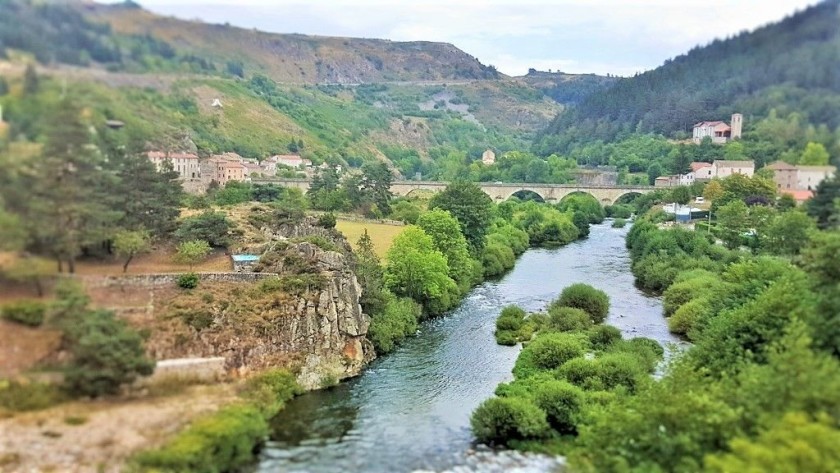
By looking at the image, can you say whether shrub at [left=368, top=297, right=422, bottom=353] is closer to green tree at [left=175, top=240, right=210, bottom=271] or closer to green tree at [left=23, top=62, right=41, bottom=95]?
green tree at [left=175, top=240, right=210, bottom=271]

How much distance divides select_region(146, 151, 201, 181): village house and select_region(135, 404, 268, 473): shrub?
37.3ft

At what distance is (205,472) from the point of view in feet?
58.0

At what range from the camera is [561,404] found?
22.7 meters

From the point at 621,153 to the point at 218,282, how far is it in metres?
87.7

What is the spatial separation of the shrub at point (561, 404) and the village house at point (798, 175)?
1318 centimetres

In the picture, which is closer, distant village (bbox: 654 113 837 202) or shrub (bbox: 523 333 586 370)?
shrub (bbox: 523 333 586 370)

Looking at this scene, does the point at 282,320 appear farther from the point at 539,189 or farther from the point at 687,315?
the point at 539,189

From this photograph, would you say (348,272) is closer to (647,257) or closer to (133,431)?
(133,431)

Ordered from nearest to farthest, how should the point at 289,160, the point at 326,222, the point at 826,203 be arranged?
the point at 826,203
the point at 326,222
the point at 289,160

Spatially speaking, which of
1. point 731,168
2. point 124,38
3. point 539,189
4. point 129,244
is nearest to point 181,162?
point 129,244

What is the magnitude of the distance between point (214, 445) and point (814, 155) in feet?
84.7

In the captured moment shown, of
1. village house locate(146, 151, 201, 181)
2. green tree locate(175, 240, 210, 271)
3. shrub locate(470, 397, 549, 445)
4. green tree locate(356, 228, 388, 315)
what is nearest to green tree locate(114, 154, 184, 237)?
village house locate(146, 151, 201, 181)

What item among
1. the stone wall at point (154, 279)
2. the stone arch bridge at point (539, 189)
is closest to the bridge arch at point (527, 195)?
the stone arch bridge at point (539, 189)

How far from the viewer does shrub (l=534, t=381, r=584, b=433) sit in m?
22.5
